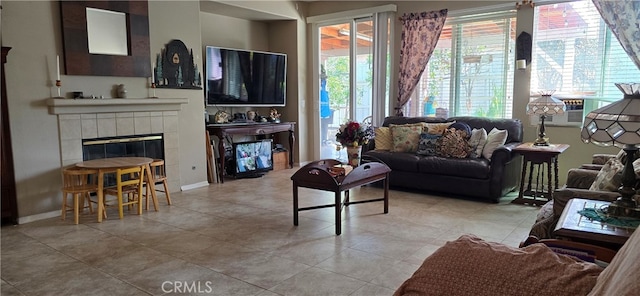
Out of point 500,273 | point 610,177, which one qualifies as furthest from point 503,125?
point 500,273

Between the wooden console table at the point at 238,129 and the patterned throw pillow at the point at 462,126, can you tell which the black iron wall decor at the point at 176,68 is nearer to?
the wooden console table at the point at 238,129

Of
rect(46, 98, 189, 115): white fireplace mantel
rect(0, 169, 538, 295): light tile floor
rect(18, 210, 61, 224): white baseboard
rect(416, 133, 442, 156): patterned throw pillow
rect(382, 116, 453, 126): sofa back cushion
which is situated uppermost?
rect(46, 98, 189, 115): white fireplace mantel

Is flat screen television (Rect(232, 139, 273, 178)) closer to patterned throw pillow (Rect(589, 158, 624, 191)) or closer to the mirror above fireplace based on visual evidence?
the mirror above fireplace

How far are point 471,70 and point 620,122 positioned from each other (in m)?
3.83

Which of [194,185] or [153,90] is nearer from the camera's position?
[153,90]

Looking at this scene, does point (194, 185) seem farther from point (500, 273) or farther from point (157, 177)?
point (500, 273)

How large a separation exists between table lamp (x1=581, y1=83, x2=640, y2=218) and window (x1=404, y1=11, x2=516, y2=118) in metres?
3.47

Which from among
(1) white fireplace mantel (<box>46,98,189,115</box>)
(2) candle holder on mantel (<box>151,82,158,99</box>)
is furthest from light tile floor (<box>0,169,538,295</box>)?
(2) candle holder on mantel (<box>151,82,158,99</box>)

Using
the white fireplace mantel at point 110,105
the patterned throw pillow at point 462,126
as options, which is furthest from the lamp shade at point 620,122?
the white fireplace mantel at point 110,105

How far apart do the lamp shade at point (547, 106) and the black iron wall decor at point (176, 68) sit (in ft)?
13.1

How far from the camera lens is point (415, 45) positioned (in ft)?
19.5

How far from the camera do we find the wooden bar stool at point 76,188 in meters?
Result: 3.98

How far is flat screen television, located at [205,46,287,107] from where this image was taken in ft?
19.5

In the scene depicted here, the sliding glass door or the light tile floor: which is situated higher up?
the sliding glass door
